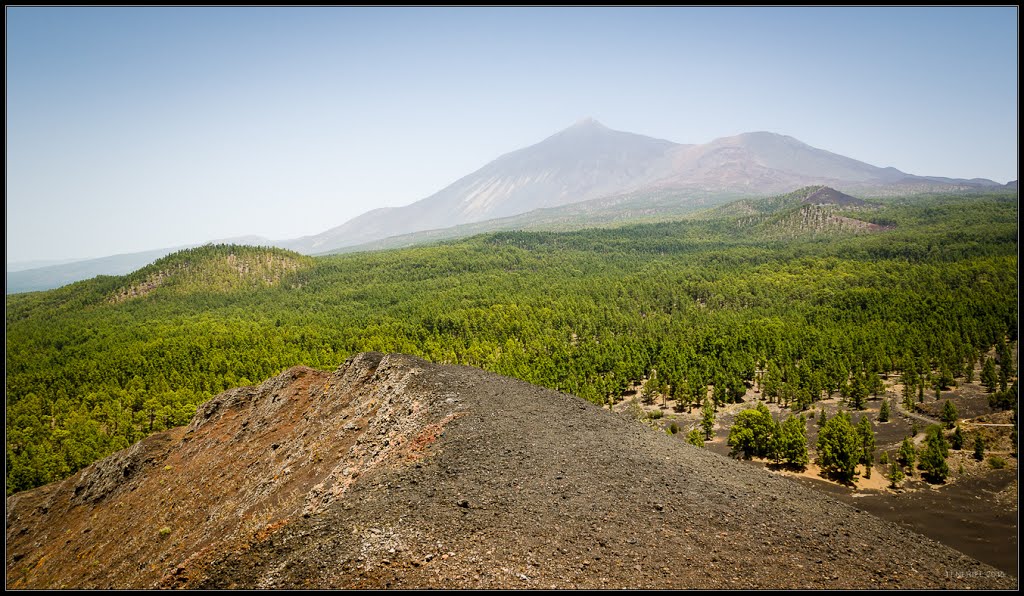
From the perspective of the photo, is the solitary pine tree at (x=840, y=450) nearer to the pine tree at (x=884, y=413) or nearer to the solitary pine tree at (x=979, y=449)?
the solitary pine tree at (x=979, y=449)

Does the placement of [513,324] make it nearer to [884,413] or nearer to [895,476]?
[884,413]

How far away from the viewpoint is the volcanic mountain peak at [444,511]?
13.2 m

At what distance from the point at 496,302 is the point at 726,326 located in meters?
46.2

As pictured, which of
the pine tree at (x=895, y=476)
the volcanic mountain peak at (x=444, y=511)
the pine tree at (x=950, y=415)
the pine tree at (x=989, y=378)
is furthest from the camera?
the pine tree at (x=989, y=378)

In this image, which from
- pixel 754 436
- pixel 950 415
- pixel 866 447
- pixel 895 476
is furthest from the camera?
pixel 950 415

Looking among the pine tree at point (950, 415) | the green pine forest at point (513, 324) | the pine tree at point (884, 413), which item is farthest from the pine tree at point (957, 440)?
the green pine forest at point (513, 324)

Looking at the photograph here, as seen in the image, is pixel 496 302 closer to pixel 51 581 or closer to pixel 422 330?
pixel 422 330

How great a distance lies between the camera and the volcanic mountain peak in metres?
13.2

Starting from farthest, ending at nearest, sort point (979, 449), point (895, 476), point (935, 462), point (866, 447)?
point (866, 447)
point (979, 449)
point (935, 462)
point (895, 476)

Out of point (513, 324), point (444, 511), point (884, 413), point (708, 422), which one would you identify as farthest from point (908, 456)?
point (513, 324)

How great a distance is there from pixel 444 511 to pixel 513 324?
68.1 m

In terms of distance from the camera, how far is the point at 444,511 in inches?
580

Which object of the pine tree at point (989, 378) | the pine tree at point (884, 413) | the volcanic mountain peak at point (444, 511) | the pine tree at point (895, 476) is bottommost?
the pine tree at point (895, 476)

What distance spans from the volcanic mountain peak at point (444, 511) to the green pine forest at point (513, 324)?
28.4 meters
